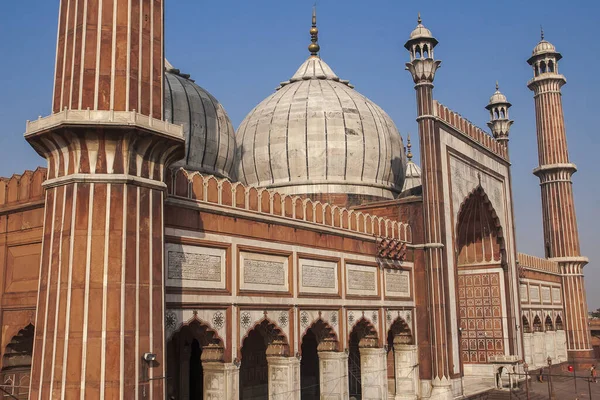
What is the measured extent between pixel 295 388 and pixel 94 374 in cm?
545

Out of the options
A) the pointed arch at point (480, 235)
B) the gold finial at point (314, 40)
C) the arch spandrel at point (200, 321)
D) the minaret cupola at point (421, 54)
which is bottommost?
the arch spandrel at point (200, 321)

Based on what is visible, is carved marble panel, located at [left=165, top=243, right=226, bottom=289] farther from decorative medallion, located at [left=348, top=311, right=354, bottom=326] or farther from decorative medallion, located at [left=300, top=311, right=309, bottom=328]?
decorative medallion, located at [left=348, top=311, right=354, bottom=326]

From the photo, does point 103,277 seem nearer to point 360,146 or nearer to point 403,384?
point 403,384

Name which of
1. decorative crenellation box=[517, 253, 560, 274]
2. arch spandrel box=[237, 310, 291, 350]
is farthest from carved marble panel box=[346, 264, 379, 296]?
decorative crenellation box=[517, 253, 560, 274]

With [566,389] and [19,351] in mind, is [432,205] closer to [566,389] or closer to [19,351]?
[566,389]

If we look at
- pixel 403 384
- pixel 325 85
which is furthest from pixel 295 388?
pixel 325 85

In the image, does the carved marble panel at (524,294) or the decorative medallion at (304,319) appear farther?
the carved marble panel at (524,294)

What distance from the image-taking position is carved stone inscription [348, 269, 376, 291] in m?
15.0

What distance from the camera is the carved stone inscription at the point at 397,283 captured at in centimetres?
1628

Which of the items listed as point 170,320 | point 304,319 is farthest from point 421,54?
point 170,320

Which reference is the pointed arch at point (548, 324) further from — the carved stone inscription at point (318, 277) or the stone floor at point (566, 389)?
the carved stone inscription at point (318, 277)

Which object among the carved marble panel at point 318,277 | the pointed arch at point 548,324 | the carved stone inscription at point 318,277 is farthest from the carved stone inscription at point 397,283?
the pointed arch at point 548,324

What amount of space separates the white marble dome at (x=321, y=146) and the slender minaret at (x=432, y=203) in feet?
12.9

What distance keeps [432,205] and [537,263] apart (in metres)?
11.7
